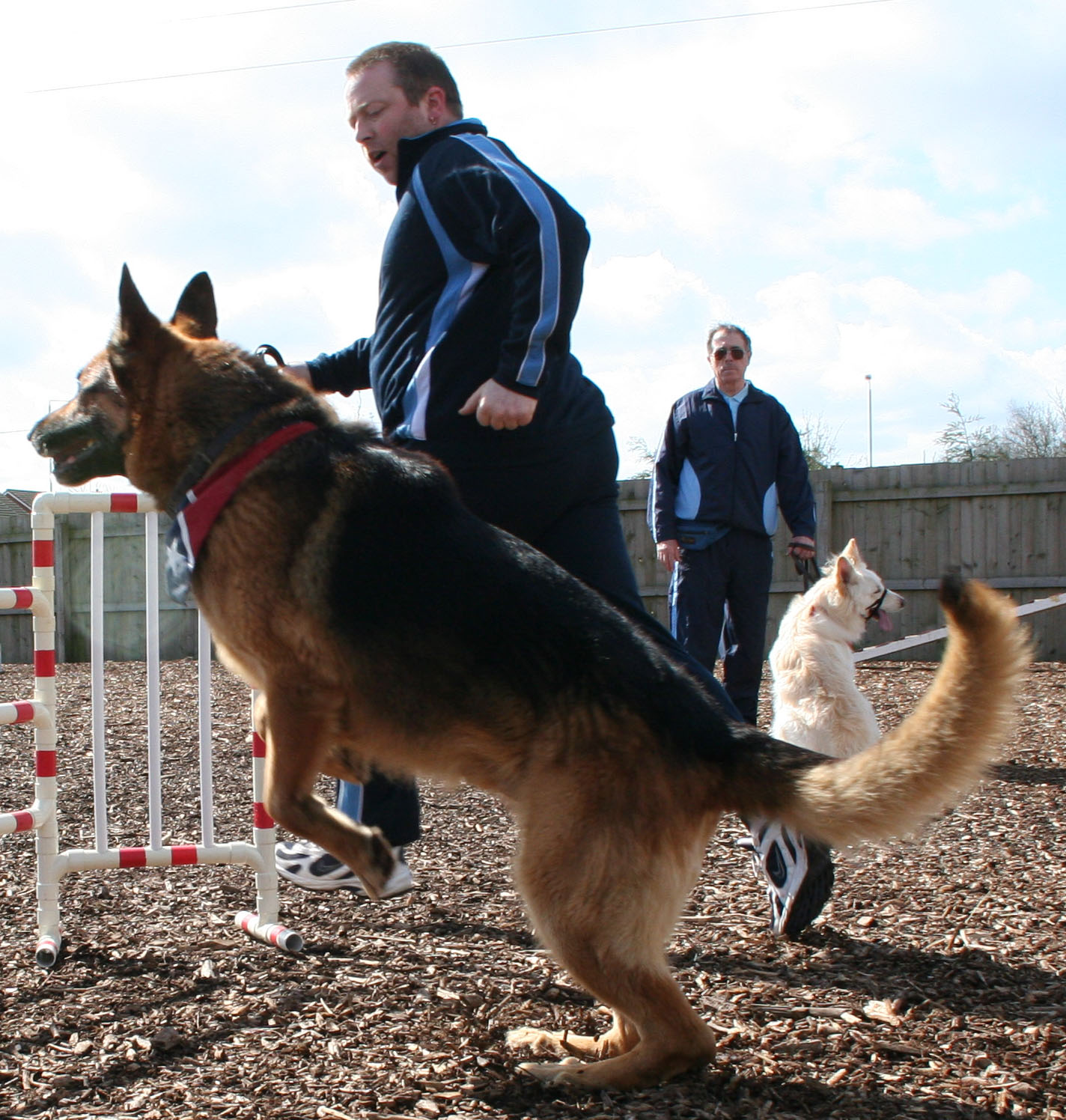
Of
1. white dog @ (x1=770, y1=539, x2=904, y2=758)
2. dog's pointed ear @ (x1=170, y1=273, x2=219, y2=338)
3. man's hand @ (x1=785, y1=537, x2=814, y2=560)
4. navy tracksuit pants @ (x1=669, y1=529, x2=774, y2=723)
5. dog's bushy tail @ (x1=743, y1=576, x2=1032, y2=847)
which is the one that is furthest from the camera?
man's hand @ (x1=785, y1=537, x2=814, y2=560)

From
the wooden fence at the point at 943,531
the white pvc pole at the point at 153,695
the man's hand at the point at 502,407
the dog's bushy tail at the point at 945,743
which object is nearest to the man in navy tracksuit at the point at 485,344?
the man's hand at the point at 502,407

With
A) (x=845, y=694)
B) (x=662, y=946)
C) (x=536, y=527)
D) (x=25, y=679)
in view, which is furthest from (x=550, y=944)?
(x=25, y=679)

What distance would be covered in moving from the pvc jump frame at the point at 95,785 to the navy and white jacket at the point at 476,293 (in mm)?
1010

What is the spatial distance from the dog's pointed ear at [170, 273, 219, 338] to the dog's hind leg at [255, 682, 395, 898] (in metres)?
1.22

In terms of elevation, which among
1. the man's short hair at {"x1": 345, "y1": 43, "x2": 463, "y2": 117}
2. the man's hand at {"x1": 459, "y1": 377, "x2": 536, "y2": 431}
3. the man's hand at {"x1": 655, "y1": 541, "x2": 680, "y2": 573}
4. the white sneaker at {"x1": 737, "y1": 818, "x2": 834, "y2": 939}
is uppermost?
the man's short hair at {"x1": 345, "y1": 43, "x2": 463, "y2": 117}

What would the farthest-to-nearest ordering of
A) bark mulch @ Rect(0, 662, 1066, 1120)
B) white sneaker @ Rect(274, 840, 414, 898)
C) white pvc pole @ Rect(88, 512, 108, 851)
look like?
white pvc pole @ Rect(88, 512, 108, 851)
white sneaker @ Rect(274, 840, 414, 898)
bark mulch @ Rect(0, 662, 1066, 1120)

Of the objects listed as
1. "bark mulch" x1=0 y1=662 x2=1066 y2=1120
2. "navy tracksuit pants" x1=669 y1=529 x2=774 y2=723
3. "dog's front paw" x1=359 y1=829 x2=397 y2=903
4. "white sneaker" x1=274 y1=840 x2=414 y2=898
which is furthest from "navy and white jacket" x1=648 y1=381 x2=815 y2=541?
"dog's front paw" x1=359 y1=829 x2=397 y2=903

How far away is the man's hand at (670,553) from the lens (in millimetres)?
6141

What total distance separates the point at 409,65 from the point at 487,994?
2.73 meters

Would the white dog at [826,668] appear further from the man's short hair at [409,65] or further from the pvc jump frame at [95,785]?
the man's short hair at [409,65]

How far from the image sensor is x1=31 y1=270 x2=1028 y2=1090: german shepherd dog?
7.22ft

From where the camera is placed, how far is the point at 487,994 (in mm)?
2949

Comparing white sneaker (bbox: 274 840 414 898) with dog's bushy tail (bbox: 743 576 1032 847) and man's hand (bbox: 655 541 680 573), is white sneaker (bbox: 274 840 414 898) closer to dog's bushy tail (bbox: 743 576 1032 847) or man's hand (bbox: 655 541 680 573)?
dog's bushy tail (bbox: 743 576 1032 847)

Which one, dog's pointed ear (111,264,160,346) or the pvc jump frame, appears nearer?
dog's pointed ear (111,264,160,346)
